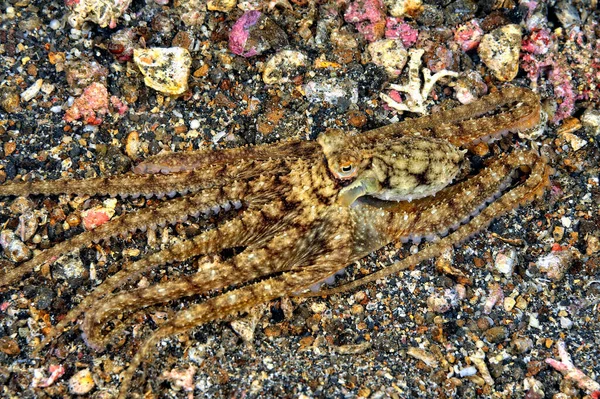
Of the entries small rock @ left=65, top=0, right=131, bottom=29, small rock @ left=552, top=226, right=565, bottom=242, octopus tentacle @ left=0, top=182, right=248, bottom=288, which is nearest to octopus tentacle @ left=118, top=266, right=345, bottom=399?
octopus tentacle @ left=0, top=182, right=248, bottom=288

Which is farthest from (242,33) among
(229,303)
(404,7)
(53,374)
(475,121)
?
(53,374)

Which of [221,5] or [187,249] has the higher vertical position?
[221,5]

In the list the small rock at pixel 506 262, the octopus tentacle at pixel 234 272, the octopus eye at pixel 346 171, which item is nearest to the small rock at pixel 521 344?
the small rock at pixel 506 262

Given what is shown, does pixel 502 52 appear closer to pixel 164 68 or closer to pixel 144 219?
pixel 164 68

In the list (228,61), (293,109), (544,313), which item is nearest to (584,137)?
(544,313)

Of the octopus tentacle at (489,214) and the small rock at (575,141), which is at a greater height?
the small rock at (575,141)

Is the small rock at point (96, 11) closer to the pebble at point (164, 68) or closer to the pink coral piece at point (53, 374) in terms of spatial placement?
the pebble at point (164, 68)
